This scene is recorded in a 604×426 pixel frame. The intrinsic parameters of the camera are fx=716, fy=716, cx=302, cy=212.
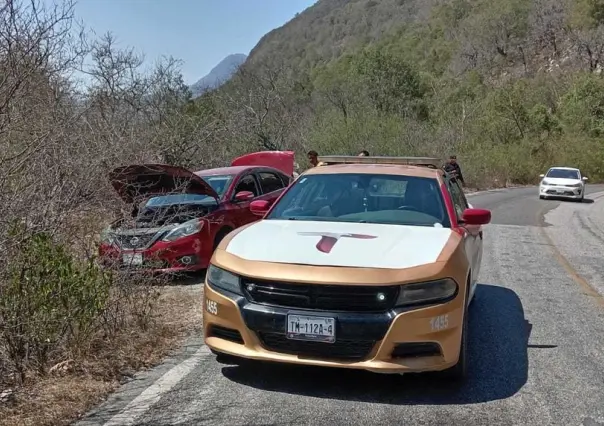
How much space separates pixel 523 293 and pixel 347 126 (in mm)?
28027

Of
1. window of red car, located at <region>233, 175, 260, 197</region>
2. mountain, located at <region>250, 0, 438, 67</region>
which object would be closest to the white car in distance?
window of red car, located at <region>233, 175, 260, 197</region>

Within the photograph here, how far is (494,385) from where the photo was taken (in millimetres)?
5102

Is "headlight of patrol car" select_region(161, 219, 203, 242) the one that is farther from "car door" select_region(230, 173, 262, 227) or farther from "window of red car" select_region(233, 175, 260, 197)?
"window of red car" select_region(233, 175, 260, 197)

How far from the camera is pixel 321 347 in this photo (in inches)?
183

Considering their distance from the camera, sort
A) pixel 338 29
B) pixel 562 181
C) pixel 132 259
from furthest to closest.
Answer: pixel 338 29 → pixel 562 181 → pixel 132 259

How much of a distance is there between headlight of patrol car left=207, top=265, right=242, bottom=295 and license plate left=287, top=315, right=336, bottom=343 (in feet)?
1.49

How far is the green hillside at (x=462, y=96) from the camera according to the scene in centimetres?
3644

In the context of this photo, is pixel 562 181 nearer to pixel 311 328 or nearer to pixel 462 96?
pixel 311 328

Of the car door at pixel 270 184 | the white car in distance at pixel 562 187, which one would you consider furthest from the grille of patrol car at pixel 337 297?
the white car in distance at pixel 562 187

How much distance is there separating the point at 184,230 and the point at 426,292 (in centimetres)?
473

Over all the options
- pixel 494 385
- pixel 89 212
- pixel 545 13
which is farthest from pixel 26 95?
pixel 545 13

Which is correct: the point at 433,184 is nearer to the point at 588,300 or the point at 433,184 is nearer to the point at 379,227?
the point at 379,227

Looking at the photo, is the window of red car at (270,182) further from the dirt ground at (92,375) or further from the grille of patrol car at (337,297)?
the grille of patrol car at (337,297)

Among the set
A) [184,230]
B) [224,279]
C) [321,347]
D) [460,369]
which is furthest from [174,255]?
[460,369]
